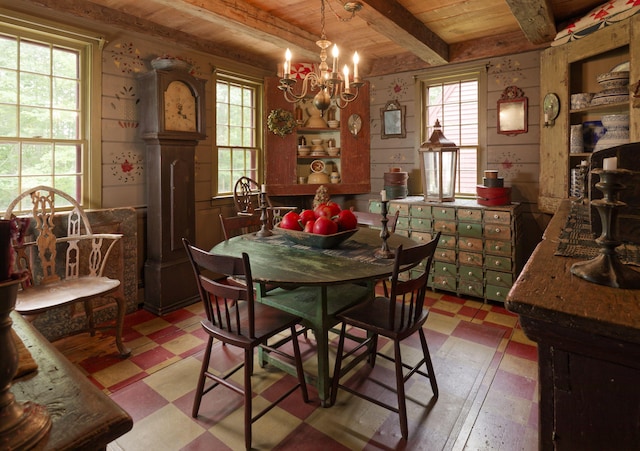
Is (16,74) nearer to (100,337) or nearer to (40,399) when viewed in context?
(100,337)

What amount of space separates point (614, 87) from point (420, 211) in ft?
6.16

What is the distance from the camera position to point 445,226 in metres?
3.93

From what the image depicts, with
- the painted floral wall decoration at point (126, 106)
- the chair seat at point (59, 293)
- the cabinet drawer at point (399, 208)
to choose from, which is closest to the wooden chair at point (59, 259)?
the chair seat at point (59, 293)

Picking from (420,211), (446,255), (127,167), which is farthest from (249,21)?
(446,255)

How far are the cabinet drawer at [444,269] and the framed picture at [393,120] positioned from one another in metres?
1.66

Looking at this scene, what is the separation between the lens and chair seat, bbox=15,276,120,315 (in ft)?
7.47

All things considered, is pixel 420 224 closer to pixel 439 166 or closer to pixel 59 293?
pixel 439 166

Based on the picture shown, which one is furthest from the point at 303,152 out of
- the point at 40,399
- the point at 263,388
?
the point at 40,399

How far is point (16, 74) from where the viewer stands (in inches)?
114

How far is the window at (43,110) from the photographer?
2881 mm

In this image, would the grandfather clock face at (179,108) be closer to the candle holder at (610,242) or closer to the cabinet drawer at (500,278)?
the cabinet drawer at (500,278)

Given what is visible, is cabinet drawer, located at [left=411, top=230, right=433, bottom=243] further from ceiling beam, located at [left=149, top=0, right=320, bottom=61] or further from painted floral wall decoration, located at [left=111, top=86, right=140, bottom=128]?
painted floral wall decoration, located at [left=111, top=86, right=140, bottom=128]

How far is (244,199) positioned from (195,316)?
1.52 meters

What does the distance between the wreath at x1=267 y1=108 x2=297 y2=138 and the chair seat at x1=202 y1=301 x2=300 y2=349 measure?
9.24 feet
